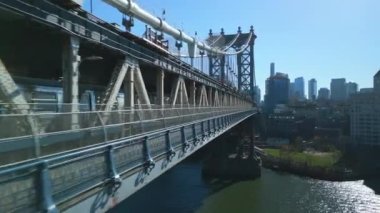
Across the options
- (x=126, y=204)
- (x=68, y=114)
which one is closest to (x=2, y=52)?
(x=68, y=114)

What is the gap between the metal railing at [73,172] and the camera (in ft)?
19.3

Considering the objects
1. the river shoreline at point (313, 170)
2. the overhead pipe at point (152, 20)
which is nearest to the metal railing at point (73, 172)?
the overhead pipe at point (152, 20)

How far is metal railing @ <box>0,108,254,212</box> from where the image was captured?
5887 millimetres

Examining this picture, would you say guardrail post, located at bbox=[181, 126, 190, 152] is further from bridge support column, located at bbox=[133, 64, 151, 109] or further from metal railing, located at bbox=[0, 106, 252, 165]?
metal railing, located at bbox=[0, 106, 252, 165]

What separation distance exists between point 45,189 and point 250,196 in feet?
126

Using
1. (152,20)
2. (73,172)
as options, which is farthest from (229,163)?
(73,172)

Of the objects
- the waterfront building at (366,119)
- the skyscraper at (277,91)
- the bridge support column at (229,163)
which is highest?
the skyscraper at (277,91)

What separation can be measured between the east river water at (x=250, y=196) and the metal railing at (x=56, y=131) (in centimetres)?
1917

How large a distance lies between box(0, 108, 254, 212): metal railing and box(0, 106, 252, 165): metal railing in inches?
9.7

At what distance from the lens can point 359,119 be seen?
94438 millimetres

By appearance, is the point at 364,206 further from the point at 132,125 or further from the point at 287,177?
the point at 132,125

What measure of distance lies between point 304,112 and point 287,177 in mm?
79243

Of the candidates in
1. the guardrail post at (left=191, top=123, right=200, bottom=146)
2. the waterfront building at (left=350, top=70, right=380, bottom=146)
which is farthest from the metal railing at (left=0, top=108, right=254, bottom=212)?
the waterfront building at (left=350, top=70, right=380, bottom=146)

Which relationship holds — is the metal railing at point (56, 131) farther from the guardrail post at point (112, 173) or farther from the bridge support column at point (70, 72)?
the bridge support column at point (70, 72)
